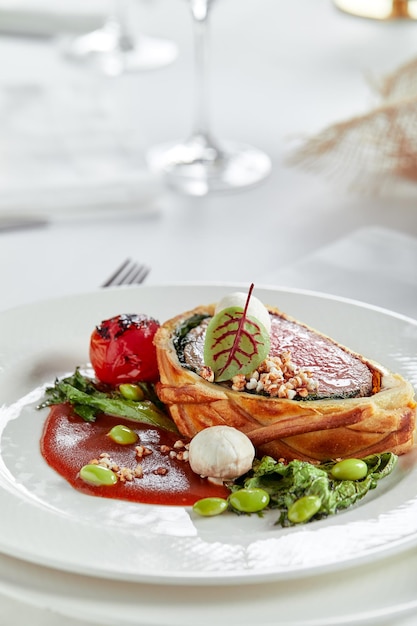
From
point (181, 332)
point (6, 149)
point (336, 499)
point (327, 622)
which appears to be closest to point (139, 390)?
point (181, 332)

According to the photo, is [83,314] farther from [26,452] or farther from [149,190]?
[149,190]

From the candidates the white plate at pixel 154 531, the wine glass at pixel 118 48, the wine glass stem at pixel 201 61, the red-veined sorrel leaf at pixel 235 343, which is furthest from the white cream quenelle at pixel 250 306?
the wine glass at pixel 118 48

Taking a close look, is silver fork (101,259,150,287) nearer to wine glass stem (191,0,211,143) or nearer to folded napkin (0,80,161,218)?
folded napkin (0,80,161,218)

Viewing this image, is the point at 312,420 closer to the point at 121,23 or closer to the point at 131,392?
the point at 131,392

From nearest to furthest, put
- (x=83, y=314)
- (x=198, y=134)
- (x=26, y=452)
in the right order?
(x=26, y=452) < (x=83, y=314) < (x=198, y=134)

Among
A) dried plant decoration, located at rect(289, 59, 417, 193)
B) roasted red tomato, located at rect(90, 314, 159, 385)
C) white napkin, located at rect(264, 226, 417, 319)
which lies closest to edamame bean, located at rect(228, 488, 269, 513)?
roasted red tomato, located at rect(90, 314, 159, 385)

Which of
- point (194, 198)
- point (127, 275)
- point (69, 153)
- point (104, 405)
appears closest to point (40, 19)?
point (69, 153)
